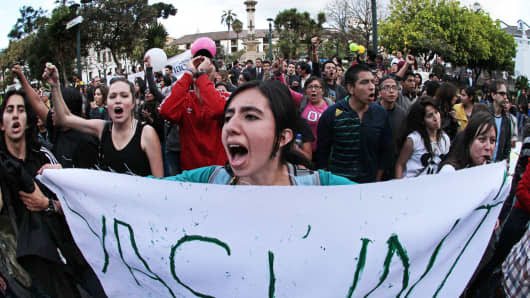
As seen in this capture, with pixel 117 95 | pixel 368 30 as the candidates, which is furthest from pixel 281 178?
pixel 368 30

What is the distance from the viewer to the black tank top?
133 inches

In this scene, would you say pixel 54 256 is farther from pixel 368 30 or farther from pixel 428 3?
pixel 428 3

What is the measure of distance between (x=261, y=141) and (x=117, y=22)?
43588 millimetres

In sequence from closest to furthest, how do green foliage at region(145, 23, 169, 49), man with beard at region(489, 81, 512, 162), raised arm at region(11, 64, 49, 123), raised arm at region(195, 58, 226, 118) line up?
raised arm at region(11, 64, 49, 123), raised arm at region(195, 58, 226, 118), man with beard at region(489, 81, 512, 162), green foliage at region(145, 23, 169, 49)

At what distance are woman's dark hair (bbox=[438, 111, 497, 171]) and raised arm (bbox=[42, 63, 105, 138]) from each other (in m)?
2.64

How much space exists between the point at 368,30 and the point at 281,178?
37.5 meters

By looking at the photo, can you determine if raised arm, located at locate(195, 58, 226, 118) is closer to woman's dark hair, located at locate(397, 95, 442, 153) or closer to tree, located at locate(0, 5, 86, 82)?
woman's dark hair, located at locate(397, 95, 442, 153)

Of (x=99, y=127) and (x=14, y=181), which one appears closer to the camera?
(x=14, y=181)

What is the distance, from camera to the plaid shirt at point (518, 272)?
2436 millimetres

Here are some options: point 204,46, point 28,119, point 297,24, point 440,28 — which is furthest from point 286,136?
point 297,24

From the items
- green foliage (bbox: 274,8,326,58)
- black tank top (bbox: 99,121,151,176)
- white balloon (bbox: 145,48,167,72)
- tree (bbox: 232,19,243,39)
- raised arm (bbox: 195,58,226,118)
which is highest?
tree (bbox: 232,19,243,39)

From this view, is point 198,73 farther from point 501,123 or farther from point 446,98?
point 501,123

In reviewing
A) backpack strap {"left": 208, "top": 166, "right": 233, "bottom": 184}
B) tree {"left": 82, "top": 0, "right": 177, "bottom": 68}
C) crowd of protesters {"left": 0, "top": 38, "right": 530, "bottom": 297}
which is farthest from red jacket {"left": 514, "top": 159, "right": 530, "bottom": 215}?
tree {"left": 82, "top": 0, "right": 177, "bottom": 68}

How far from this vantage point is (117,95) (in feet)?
11.7
